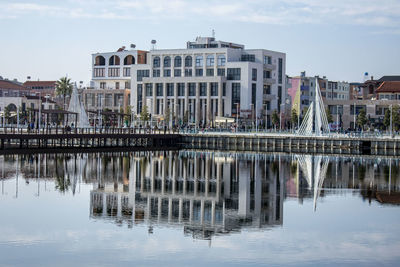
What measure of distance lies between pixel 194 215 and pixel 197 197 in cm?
792

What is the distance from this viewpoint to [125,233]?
116ft

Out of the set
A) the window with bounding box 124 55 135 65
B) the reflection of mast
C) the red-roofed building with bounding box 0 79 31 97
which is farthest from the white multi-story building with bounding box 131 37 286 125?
the reflection of mast

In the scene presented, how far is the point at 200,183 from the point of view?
59.0m

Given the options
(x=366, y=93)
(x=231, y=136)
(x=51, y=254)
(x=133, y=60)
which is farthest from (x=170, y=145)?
(x=51, y=254)

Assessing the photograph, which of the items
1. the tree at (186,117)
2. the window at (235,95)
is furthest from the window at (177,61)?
the window at (235,95)

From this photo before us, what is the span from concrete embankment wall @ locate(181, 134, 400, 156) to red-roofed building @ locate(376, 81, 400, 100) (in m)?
47.9

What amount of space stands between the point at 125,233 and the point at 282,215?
1111 centimetres

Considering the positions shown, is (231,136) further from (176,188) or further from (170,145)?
(176,188)

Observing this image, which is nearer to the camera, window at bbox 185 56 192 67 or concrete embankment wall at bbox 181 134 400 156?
concrete embankment wall at bbox 181 134 400 156

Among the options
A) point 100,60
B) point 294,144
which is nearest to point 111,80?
point 100,60

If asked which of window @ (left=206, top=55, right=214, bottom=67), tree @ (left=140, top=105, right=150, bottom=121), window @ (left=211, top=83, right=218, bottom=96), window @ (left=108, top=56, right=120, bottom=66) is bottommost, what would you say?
tree @ (left=140, top=105, right=150, bottom=121)

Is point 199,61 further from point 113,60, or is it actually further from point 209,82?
point 113,60

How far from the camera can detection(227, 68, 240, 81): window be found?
158125mm

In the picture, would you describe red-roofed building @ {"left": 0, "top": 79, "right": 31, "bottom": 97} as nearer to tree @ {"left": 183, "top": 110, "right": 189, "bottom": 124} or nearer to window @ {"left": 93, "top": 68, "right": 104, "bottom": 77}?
window @ {"left": 93, "top": 68, "right": 104, "bottom": 77}
